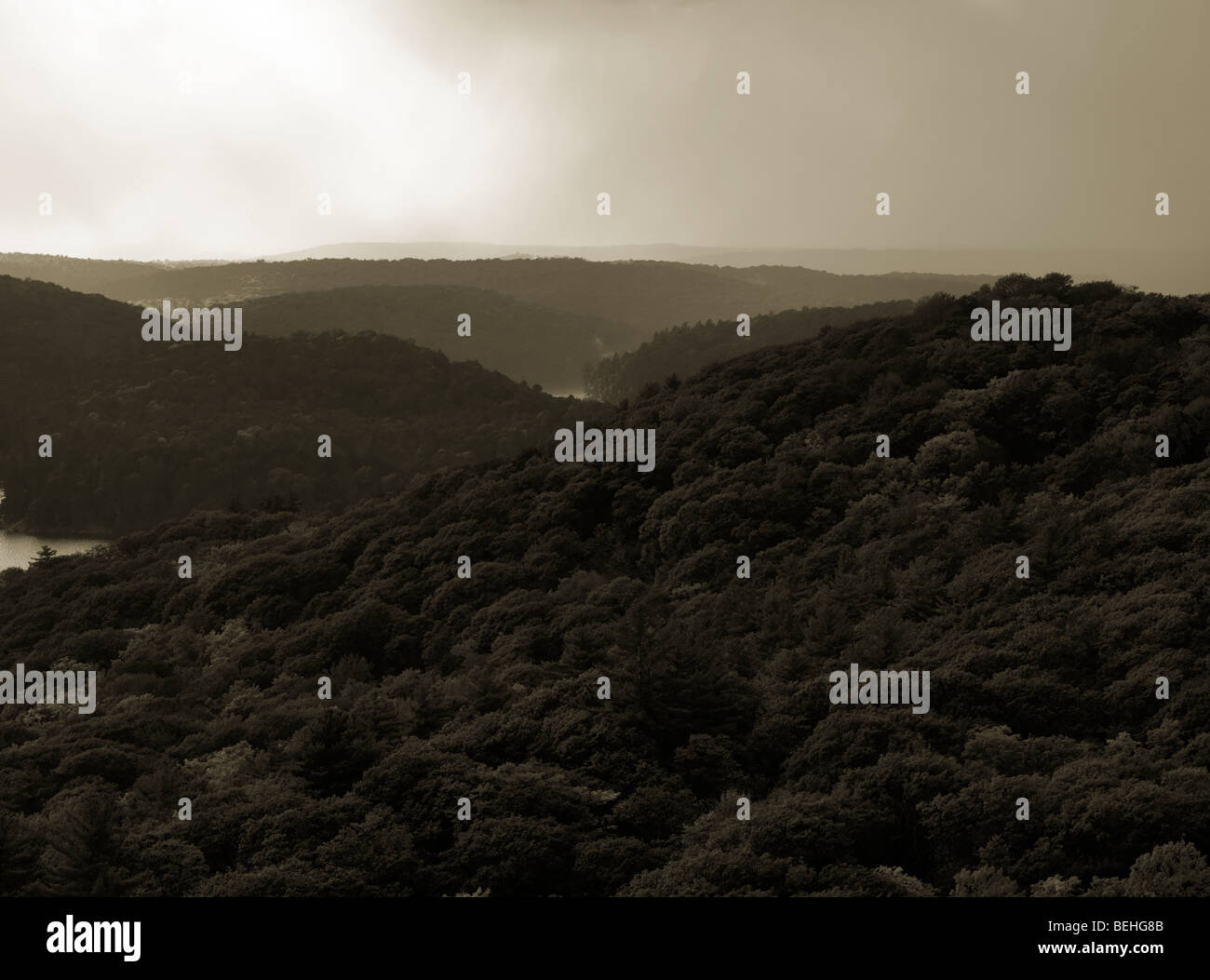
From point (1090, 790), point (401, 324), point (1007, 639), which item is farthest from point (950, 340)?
point (401, 324)

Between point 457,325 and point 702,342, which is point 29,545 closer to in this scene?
point 702,342

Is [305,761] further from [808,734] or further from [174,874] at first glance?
[808,734]

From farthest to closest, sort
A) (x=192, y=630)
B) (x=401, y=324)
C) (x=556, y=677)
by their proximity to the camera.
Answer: (x=401, y=324) → (x=192, y=630) → (x=556, y=677)

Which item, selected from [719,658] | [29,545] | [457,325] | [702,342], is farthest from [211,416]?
[719,658]

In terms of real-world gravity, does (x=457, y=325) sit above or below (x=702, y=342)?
above

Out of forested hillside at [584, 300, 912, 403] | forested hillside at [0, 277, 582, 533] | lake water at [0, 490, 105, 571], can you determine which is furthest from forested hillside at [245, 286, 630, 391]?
lake water at [0, 490, 105, 571]

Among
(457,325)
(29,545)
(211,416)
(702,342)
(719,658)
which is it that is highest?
(457,325)

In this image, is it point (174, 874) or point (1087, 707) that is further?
point (1087, 707)

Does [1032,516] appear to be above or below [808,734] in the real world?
above
